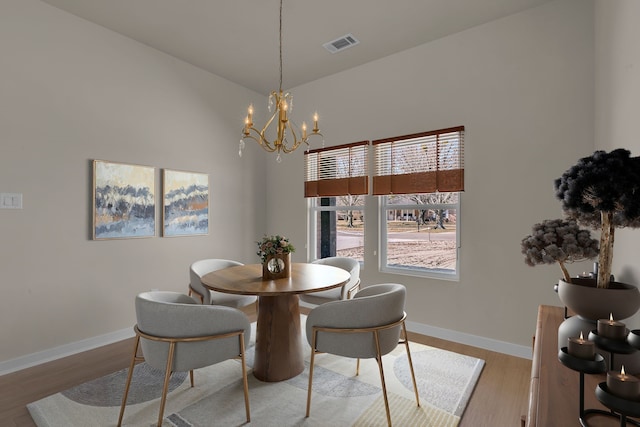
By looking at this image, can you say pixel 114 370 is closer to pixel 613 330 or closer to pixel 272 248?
pixel 272 248

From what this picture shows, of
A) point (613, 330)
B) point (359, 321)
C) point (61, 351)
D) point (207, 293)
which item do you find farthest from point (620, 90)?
point (61, 351)

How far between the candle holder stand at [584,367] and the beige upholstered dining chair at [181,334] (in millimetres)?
1613

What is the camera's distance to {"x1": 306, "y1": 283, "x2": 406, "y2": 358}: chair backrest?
6.31 ft

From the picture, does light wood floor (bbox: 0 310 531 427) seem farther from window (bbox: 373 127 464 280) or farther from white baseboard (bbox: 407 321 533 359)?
window (bbox: 373 127 464 280)

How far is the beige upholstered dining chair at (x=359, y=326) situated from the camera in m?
1.92

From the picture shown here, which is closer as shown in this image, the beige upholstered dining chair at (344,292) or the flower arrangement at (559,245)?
the flower arrangement at (559,245)

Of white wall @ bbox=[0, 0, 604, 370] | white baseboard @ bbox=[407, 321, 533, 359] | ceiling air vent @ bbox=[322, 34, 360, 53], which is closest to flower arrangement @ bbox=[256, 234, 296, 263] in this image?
white wall @ bbox=[0, 0, 604, 370]

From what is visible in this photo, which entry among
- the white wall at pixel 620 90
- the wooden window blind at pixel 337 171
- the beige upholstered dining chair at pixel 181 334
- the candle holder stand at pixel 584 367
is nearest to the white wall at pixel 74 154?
the wooden window blind at pixel 337 171

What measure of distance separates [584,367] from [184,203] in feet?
12.6

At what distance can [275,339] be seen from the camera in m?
2.42

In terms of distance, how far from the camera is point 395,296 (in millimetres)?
1980

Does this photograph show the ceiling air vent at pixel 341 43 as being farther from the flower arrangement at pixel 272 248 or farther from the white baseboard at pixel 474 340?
the white baseboard at pixel 474 340

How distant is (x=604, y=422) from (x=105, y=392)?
280cm

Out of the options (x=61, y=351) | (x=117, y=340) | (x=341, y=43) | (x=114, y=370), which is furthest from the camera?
(x=341, y=43)
